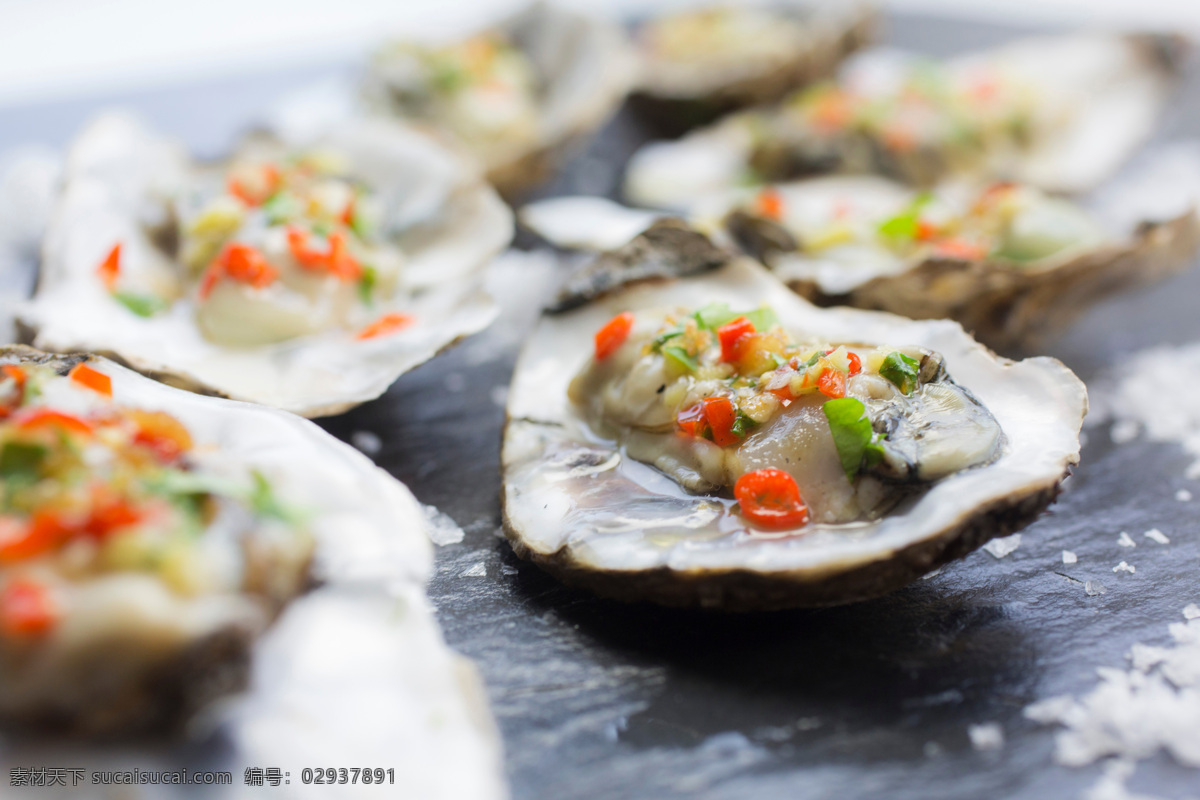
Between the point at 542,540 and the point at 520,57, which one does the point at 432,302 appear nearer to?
the point at 542,540

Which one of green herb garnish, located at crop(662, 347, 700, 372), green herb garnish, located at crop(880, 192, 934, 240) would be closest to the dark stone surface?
green herb garnish, located at crop(662, 347, 700, 372)

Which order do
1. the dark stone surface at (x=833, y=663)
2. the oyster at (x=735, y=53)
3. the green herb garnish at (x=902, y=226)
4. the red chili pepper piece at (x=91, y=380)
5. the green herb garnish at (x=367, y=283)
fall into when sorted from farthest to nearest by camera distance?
the oyster at (x=735, y=53) → the green herb garnish at (x=902, y=226) → the green herb garnish at (x=367, y=283) → the red chili pepper piece at (x=91, y=380) → the dark stone surface at (x=833, y=663)

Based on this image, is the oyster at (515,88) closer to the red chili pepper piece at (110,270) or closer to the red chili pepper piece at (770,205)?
the red chili pepper piece at (770,205)

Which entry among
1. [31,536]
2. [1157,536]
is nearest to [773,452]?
[1157,536]

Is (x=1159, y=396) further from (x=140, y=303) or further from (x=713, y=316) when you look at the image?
(x=140, y=303)

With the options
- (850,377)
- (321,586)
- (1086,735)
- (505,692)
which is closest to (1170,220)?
(850,377)

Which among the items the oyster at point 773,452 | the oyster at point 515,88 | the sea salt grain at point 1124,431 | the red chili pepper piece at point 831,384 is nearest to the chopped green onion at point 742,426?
the oyster at point 773,452

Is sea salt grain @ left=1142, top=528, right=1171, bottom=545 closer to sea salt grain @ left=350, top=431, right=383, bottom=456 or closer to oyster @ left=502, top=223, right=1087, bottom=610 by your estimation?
oyster @ left=502, top=223, right=1087, bottom=610
